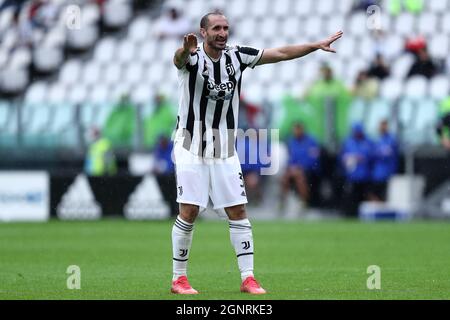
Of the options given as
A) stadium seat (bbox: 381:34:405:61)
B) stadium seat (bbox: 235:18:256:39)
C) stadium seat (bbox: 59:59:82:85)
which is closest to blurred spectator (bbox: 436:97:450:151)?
stadium seat (bbox: 381:34:405:61)

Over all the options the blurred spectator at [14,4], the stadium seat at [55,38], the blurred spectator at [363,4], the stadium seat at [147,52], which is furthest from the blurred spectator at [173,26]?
the blurred spectator at [363,4]

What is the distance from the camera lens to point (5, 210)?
23.4m

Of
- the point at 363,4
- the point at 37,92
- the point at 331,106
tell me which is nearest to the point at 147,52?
the point at 37,92

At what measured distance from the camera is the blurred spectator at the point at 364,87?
2445cm

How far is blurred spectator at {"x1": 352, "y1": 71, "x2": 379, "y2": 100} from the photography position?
80.2 ft

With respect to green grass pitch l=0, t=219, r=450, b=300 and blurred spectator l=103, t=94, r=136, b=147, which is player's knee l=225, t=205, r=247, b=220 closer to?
green grass pitch l=0, t=219, r=450, b=300

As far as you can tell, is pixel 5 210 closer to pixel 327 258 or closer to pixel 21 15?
pixel 21 15

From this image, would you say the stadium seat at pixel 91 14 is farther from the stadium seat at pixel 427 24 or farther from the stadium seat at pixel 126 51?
the stadium seat at pixel 427 24

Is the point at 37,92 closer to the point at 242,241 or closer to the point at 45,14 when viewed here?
the point at 45,14

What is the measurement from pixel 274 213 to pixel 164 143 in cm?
283

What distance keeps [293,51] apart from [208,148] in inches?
46.4

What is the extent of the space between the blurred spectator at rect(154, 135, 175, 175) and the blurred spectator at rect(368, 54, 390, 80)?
5018mm

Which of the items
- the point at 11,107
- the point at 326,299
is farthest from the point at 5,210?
the point at 326,299
